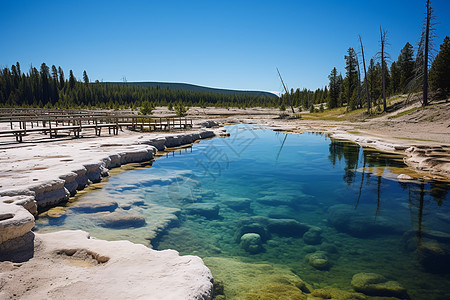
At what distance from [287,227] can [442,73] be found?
29372 millimetres

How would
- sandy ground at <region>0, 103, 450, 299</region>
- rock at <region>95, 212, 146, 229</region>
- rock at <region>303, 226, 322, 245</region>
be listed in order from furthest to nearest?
rock at <region>95, 212, 146, 229</region>, rock at <region>303, 226, 322, 245</region>, sandy ground at <region>0, 103, 450, 299</region>

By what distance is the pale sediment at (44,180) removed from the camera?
3.85 metres

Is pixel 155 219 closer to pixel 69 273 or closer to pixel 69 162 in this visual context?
pixel 69 273

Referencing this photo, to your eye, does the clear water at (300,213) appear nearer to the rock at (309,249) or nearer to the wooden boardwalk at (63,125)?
the rock at (309,249)

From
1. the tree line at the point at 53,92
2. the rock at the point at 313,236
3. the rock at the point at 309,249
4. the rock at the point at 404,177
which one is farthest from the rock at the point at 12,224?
the tree line at the point at 53,92

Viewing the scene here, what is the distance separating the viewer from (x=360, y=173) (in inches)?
456

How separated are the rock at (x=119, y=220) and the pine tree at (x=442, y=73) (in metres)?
30.9

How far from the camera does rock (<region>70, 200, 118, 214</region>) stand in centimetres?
680

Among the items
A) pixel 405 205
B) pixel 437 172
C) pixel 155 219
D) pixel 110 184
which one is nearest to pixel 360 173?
pixel 437 172

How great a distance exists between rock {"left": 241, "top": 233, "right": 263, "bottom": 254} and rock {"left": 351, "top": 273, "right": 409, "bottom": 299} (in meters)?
1.83

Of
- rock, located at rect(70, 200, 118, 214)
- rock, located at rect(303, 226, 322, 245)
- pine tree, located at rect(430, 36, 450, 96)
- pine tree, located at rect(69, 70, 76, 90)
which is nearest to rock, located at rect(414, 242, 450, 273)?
rock, located at rect(303, 226, 322, 245)

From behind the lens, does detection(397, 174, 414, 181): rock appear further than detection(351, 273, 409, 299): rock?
Yes

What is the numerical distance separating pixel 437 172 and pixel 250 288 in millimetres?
10219

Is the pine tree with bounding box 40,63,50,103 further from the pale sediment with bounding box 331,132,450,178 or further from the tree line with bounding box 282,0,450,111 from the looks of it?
the pale sediment with bounding box 331,132,450,178
